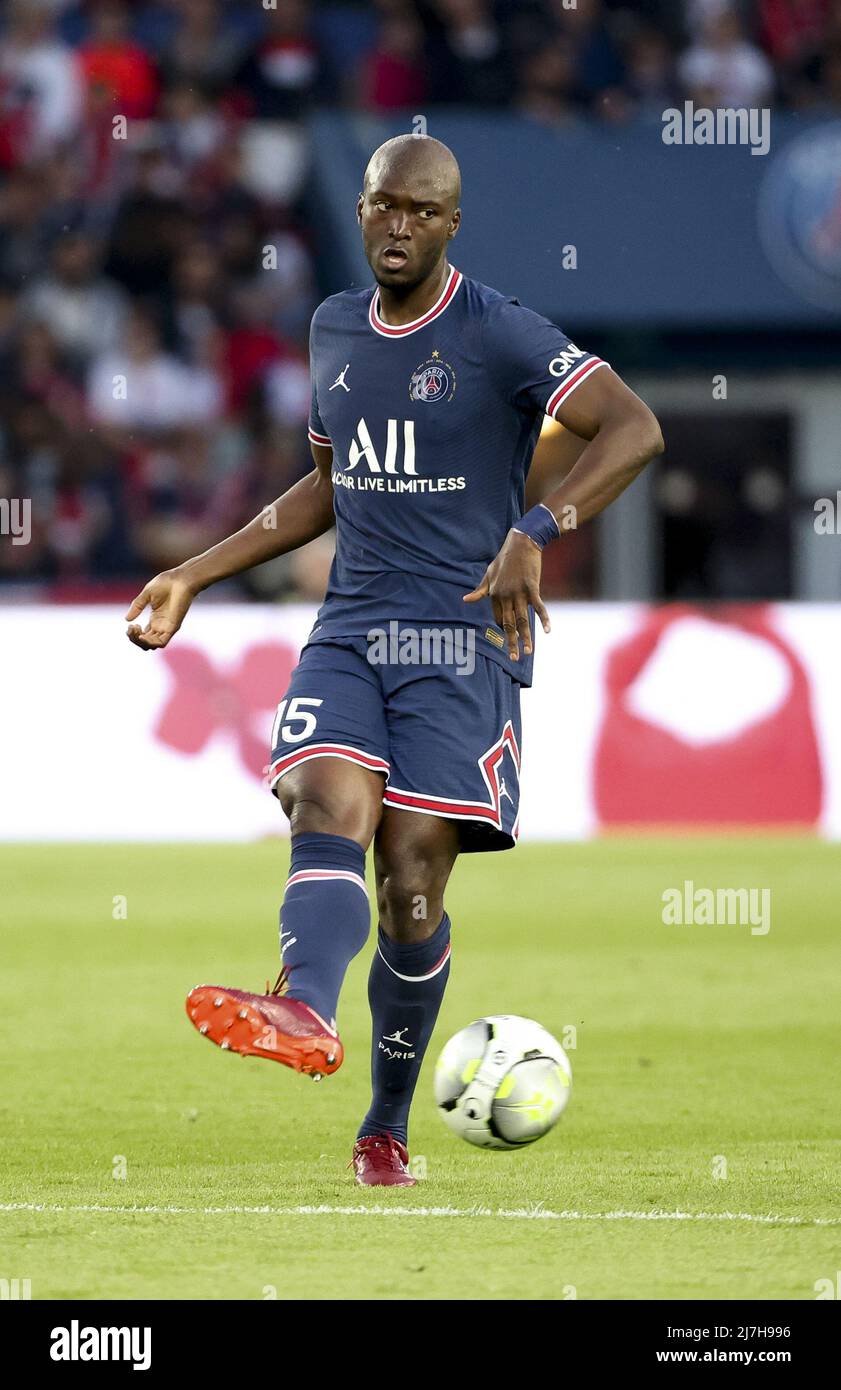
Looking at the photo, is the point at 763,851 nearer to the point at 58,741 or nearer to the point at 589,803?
the point at 589,803

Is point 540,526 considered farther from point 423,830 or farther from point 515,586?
point 423,830

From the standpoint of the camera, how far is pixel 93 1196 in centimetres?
532

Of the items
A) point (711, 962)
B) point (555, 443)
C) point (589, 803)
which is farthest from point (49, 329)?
point (555, 443)

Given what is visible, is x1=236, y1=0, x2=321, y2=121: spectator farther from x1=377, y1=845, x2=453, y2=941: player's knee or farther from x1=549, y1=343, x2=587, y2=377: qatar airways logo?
x1=377, y1=845, x2=453, y2=941: player's knee

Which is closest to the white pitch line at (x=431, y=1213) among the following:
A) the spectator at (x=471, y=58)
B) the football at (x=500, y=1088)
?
the football at (x=500, y=1088)

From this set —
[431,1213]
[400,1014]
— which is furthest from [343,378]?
[431,1213]

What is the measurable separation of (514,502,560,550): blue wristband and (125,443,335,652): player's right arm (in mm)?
890

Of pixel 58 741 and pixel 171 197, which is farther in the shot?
pixel 171 197

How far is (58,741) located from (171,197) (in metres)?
5.94

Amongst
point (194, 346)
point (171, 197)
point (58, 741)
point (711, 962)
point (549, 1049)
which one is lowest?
point (549, 1049)

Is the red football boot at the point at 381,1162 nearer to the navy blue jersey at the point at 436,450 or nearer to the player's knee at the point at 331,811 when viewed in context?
the player's knee at the point at 331,811

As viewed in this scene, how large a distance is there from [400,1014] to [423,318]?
1.63 m

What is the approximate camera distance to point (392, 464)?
5488 millimetres

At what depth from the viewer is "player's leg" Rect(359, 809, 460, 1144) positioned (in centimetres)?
533
